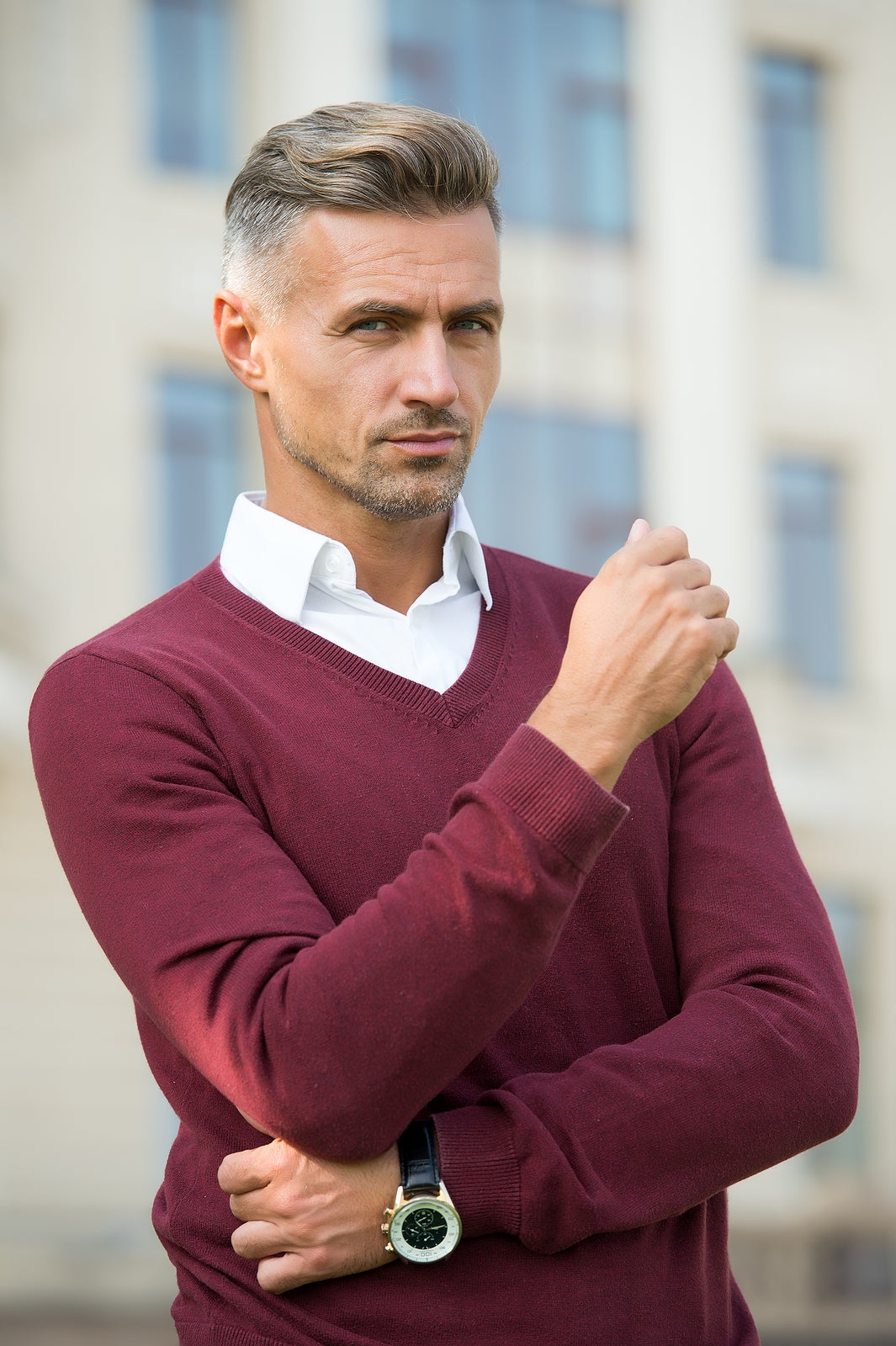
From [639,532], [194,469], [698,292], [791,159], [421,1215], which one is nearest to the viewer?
[421,1215]

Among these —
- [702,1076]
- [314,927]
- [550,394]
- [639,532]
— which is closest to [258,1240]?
[314,927]

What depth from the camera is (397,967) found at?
126cm

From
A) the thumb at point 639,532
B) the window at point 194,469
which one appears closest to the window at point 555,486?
the window at point 194,469

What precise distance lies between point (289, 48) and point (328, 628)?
5.94 meters

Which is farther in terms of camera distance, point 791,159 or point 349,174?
point 791,159

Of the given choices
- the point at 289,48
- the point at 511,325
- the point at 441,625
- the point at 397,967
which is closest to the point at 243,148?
the point at 289,48

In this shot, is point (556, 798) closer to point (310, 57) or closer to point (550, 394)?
point (550, 394)

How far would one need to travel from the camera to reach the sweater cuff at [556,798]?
126 cm

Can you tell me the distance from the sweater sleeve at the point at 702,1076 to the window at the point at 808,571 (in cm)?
621

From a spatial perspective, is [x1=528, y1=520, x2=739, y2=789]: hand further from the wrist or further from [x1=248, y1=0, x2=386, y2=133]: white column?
[x1=248, y1=0, x2=386, y2=133]: white column

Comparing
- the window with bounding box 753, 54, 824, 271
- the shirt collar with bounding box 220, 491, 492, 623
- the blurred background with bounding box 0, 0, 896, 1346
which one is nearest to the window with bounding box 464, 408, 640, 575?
the blurred background with bounding box 0, 0, 896, 1346

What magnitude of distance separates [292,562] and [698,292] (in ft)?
20.8

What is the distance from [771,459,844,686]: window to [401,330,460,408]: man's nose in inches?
248

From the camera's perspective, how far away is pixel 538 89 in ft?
24.3
